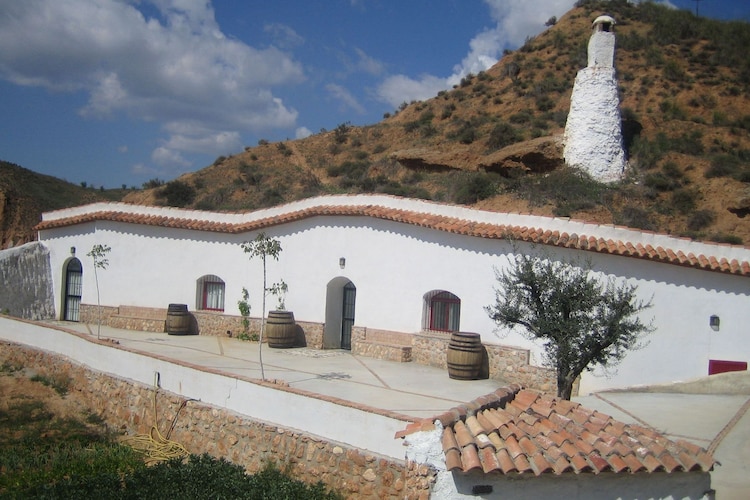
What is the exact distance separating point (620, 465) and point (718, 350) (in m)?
6.85

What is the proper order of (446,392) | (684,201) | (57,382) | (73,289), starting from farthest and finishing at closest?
(684,201), (73,289), (57,382), (446,392)

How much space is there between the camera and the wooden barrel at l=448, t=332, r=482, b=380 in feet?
42.0

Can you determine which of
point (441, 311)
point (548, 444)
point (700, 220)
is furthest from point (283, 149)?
point (548, 444)

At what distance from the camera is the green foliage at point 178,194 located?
35.9 meters

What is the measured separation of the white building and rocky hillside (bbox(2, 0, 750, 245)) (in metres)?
9.05

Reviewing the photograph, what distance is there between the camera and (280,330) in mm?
16500

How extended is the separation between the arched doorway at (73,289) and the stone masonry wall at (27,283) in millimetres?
486

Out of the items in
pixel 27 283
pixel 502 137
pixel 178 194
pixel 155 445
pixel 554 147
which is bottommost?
pixel 155 445

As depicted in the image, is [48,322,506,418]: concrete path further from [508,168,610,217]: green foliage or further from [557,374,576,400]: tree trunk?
[508,168,610,217]: green foliage

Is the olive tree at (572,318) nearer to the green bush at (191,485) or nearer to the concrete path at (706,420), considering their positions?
the concrete path at (706,420)

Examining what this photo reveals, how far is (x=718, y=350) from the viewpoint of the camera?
1202 cm

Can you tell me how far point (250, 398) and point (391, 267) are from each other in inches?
257

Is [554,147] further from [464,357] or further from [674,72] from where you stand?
[464,357]

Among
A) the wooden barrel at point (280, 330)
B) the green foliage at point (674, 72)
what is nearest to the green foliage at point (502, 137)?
the green foliage at point (674, 72)
